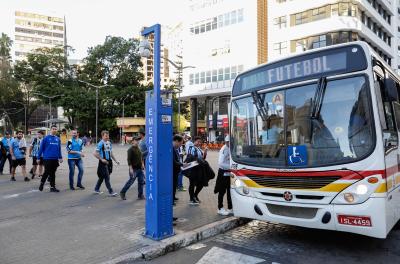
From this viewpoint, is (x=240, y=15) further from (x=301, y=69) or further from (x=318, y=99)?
(x=318, y=99)

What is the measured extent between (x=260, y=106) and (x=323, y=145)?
1339 millimetres

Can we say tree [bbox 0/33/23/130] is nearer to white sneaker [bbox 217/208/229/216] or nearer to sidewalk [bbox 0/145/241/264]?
sidewalk [bbox 0/145/241/264]

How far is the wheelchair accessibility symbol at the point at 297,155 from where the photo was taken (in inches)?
202

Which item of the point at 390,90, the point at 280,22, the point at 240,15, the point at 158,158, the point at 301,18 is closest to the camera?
the point at 390,90

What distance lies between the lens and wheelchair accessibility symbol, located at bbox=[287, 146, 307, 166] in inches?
202

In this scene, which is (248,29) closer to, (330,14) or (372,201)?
(330,14)

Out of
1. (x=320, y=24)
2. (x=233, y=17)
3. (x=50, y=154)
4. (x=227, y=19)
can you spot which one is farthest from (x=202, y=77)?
(x=50, y=154)

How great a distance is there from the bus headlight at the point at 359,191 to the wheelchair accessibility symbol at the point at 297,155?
0.69m

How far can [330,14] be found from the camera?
117ft

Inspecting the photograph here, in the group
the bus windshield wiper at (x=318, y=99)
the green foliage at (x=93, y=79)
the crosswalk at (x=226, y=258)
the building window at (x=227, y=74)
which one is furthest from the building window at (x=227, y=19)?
the crosswalk at (x=226, y=258)

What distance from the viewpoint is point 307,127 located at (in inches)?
206

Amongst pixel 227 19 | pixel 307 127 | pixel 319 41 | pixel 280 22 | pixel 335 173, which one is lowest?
pixel 335 173

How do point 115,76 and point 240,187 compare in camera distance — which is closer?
point 240,187

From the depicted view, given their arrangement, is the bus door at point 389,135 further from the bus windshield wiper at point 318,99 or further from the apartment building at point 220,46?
the apartment building at point 220,46
